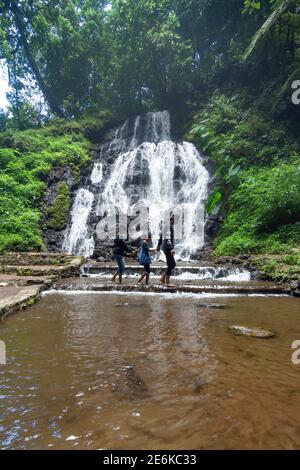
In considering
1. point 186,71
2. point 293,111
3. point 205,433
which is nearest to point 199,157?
point 293,111

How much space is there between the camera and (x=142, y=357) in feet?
13.2

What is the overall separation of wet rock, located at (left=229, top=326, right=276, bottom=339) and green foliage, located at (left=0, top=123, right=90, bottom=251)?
14.2 metres

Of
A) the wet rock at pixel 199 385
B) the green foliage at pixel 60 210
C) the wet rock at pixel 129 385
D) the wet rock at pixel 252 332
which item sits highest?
the green foliage at pixel 60 210

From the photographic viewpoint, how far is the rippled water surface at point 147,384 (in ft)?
7.79

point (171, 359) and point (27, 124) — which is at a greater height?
point (27, 124)

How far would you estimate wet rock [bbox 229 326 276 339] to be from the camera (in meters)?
4.81

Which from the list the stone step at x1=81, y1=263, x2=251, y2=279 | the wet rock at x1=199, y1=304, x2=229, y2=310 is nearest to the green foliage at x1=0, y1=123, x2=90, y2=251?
the stone step at x1=81, y1=263, x2=251, y2=279

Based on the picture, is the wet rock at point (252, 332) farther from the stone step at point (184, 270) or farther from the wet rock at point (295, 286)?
the stone step at point (184, 270)

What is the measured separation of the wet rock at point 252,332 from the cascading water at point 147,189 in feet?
38.6

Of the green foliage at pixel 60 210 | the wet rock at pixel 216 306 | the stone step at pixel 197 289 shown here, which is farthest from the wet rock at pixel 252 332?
the green foliage at pixel 60 210

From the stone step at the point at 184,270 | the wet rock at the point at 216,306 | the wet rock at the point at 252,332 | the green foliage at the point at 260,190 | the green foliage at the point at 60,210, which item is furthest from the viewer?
the green foliage at the point at 60,210

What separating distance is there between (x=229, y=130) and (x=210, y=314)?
18.9m

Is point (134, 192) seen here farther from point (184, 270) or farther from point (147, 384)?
point (147, 384)

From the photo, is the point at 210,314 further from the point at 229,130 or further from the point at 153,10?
the point at 153,10
